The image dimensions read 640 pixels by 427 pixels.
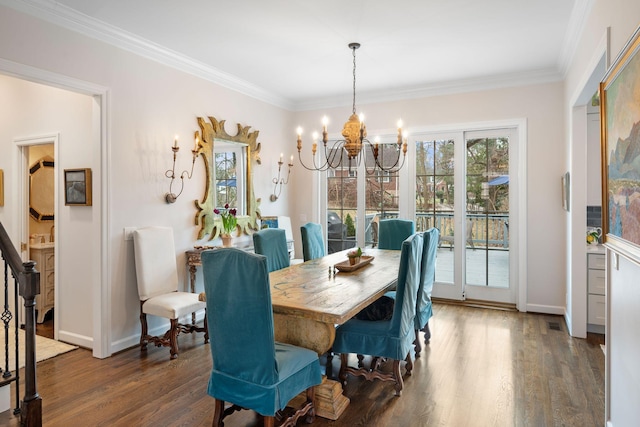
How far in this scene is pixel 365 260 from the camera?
3.60 metres

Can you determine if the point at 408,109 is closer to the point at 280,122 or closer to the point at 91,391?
the point at 280,122

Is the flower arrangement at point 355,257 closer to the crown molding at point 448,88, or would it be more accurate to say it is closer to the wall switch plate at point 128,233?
the wall switch plate at point 128,233

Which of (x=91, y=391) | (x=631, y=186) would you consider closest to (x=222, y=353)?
(x=91, y=391)

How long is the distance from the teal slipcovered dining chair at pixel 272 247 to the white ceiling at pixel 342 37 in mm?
1758

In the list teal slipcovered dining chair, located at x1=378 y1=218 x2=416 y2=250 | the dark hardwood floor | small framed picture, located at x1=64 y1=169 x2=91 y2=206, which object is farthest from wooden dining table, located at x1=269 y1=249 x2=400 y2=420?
small framed picture, located at x1=64 y1=169 x2=91 y2=206

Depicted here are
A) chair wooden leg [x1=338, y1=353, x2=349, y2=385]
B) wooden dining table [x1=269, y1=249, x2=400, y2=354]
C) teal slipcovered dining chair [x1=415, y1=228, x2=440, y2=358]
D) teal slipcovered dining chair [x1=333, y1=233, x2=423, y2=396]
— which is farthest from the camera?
teal slipcovered dining chair [x1=415, y1=228, x2=440, y2=358]

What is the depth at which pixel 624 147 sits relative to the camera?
1839 millimetres

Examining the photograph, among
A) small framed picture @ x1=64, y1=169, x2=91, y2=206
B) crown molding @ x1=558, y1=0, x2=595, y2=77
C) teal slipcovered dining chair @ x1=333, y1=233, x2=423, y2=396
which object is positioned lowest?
teal slipcovered dining chair @ x1=333, y1=233, x2=423, y2=396

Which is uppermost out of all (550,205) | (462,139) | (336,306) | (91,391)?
(462,139)

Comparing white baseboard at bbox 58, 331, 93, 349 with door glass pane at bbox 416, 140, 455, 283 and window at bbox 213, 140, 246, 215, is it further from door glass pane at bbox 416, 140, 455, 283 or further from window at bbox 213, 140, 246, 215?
door glass pane at bbox 416, 140, 455, 283

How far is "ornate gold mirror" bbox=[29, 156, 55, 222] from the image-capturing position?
4562 mm

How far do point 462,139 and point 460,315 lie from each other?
7.09 ft

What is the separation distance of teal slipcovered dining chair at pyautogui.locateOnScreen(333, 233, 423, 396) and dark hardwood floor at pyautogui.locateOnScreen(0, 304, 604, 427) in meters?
0.30

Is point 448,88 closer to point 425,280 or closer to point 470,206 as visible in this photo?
point 470,206
